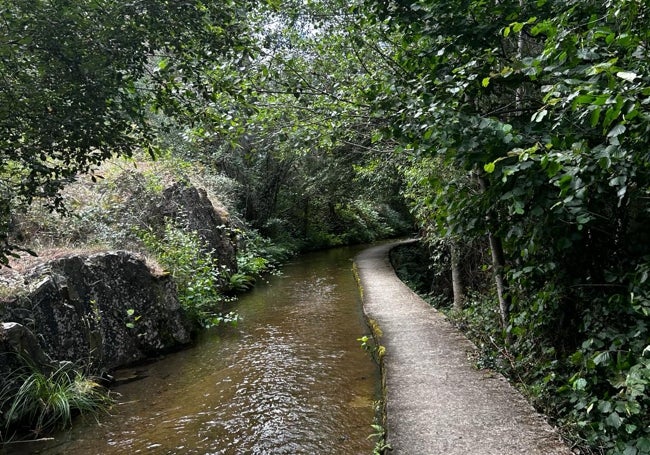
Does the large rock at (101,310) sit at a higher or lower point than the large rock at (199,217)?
lower

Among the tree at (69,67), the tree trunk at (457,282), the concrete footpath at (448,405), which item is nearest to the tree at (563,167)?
the concrete footpath at (448,405)

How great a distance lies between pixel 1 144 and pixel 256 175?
1466 cm

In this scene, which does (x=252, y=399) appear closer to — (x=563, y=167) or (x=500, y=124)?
(x=500, y=124)

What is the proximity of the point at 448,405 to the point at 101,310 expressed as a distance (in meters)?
4.51

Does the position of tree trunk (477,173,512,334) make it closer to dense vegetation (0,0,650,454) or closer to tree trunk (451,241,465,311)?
dense vegetation (0,0,650,454)

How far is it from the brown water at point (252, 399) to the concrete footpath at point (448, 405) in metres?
0.44

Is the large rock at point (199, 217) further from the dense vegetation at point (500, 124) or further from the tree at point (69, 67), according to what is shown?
the tree at point (69, 67)

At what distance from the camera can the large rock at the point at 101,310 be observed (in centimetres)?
479

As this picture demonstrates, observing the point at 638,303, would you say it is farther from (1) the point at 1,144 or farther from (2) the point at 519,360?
(1) the point at 1,144

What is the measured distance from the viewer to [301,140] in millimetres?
5840

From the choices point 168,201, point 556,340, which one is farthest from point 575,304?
point 168,201

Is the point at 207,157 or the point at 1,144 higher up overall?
the point at 207,157

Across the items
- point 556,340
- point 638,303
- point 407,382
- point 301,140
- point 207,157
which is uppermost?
point 207,157

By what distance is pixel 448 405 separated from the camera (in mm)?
3635
